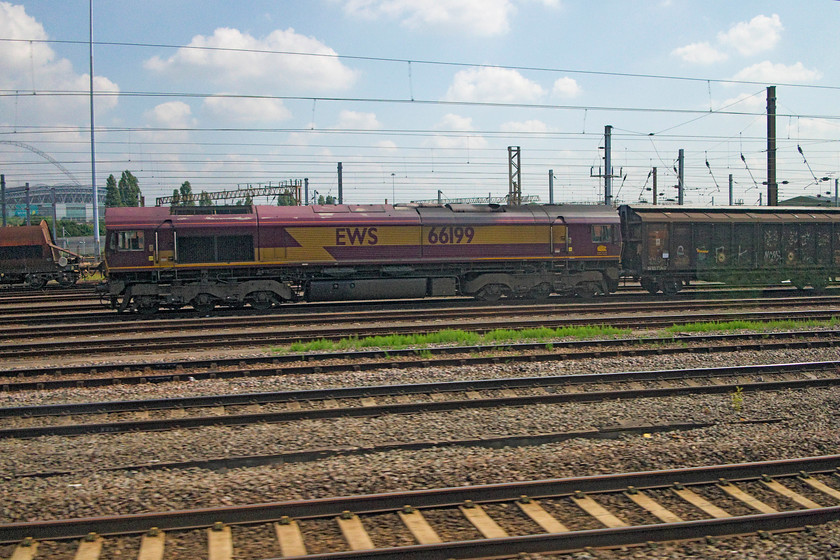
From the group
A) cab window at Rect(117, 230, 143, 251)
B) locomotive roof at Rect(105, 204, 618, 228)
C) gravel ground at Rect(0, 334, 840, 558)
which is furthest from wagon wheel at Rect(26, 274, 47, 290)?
gravel ground at Rect(0, 334, 840, 558)

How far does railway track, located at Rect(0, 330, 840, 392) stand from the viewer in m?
11.0

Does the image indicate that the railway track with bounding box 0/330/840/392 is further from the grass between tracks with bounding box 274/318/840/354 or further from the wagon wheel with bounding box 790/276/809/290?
the wagon wheel with bounding box 790/276/809/290

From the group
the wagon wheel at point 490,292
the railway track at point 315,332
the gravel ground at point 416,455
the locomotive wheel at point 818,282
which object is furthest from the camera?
the locomotive wheel at point 818,282

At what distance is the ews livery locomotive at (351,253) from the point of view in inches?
722

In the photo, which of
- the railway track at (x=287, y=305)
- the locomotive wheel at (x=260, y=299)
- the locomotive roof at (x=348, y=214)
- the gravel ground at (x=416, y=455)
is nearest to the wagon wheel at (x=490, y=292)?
the railway track at (x=287, y=305)

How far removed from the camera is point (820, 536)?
5.30 metres

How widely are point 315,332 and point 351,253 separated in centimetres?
468

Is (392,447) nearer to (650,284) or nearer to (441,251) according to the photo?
(441,251)

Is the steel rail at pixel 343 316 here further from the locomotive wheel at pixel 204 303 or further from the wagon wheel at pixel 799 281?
the wagon wheel at pixel 799 281

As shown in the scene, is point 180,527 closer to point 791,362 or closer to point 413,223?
point 791,362

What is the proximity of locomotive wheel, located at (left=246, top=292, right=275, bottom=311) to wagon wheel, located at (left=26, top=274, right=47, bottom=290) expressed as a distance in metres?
17.1

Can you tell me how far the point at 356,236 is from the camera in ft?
64.2

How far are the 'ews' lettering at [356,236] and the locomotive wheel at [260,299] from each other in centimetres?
255

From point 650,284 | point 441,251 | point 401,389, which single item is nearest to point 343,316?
point 441,251
